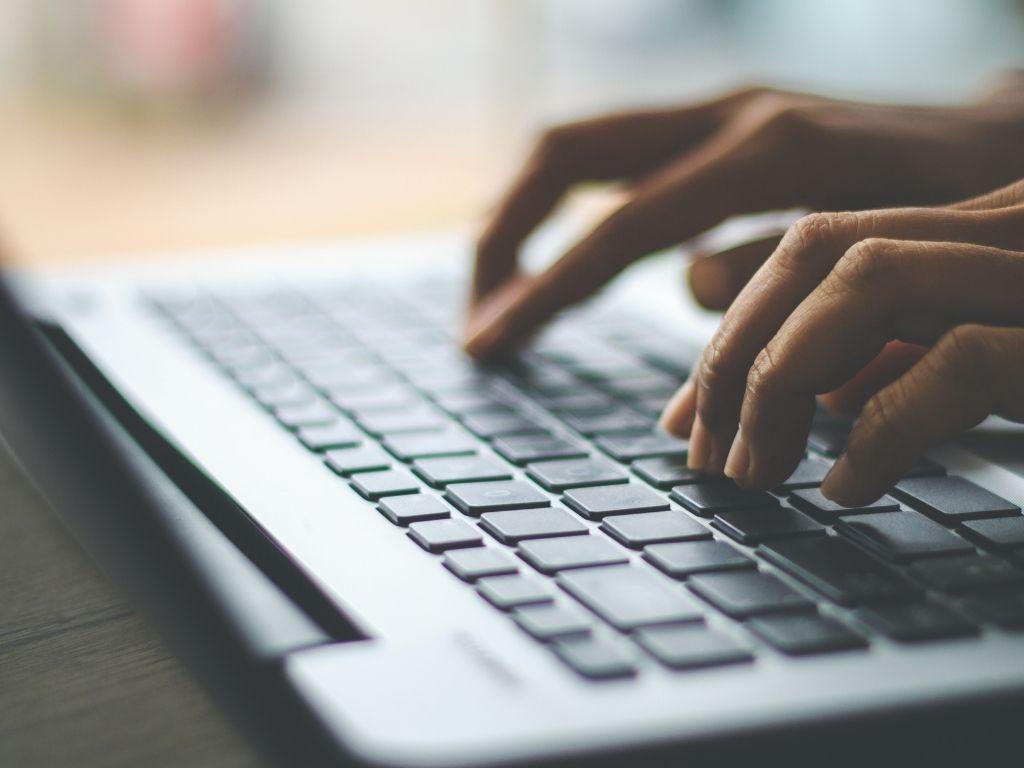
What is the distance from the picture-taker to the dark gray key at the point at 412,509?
16.8 inches

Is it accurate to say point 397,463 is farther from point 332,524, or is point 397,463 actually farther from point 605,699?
point 605,699

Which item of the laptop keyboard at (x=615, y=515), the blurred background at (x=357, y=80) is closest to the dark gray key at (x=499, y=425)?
the laptop keyboard at (x=615, y=515)

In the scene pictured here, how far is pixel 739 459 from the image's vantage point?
448mm

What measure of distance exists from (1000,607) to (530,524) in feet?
0.49

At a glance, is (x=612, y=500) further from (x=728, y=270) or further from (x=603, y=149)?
(x=603, y=149)

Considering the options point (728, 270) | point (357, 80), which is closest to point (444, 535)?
point (728, 270)

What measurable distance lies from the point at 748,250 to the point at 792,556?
23cm

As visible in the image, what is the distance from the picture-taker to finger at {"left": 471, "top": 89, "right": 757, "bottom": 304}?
80 centimetres

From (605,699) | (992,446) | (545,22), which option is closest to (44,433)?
(605,699)

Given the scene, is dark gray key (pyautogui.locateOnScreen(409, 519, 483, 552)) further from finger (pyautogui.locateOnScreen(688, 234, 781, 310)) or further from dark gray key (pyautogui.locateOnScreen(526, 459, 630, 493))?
finger (pyautogui.locateOnScreen(688, 234, 781, 310))

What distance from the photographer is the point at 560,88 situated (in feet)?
14.0

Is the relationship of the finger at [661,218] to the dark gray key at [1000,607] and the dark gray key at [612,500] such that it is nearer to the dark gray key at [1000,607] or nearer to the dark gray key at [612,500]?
the dark gray key at [612,500]

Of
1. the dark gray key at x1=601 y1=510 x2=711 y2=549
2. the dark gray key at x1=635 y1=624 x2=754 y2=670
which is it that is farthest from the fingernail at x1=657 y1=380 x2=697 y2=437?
the dark gray key at x1=635 y1=624 x2=754 y2=670

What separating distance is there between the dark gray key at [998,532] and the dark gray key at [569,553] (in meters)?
0.12
